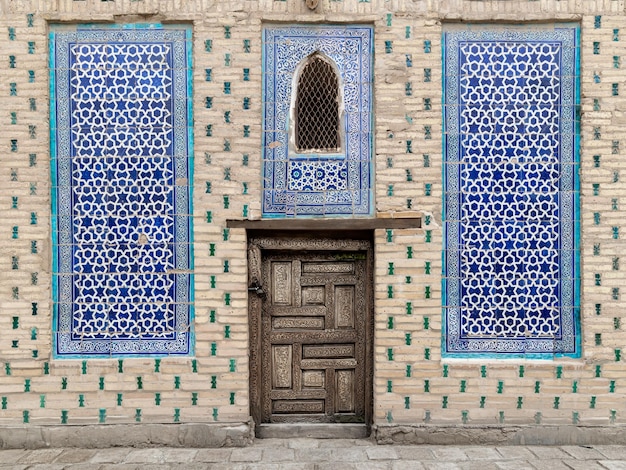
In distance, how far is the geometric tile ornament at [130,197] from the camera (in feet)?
16.1

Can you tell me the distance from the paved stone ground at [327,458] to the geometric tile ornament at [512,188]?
793mm

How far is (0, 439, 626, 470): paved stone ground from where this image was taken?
4.50m

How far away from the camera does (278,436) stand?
16.8ft

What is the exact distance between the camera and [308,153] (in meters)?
4.96

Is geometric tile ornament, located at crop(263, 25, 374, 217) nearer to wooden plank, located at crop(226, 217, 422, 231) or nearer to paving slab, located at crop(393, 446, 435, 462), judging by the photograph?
wooden plank, located at crop(226, 217, 422, 231)

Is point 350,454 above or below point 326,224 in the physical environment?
below

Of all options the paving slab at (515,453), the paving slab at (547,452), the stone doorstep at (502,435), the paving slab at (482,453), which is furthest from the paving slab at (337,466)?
the paving slab at (547,452)

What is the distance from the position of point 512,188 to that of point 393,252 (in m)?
1.12

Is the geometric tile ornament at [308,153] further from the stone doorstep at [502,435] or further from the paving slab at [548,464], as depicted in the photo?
the paving slab at [548,464]

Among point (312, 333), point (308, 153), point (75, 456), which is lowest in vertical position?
point (75, 456)

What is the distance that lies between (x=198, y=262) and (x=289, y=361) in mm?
1166

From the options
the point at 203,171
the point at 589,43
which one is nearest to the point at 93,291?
the point at 203,171

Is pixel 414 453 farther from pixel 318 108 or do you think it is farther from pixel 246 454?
pixel 318 108

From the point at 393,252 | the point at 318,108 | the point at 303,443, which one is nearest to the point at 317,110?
the point at 318,108
